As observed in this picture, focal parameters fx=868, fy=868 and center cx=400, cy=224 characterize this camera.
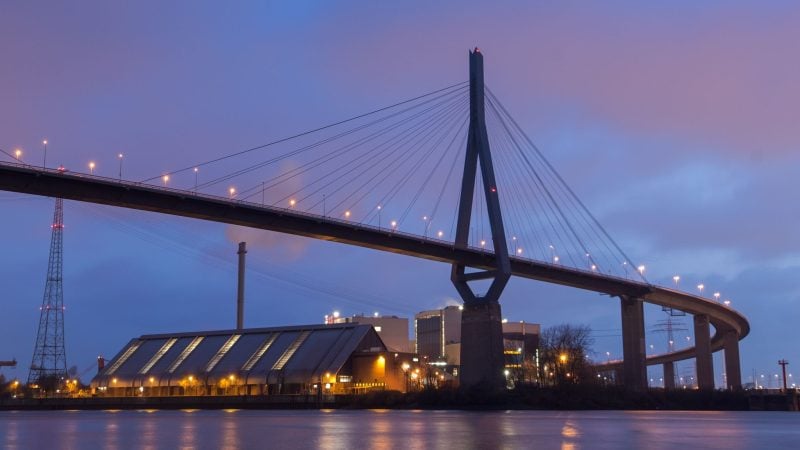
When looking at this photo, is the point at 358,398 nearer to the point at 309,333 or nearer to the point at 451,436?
the point at 309,333

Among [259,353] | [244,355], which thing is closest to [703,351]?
[259,353]

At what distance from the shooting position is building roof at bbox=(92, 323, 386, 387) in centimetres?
11519

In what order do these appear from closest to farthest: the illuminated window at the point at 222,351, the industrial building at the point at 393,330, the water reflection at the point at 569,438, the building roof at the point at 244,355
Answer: the water reflection at the point at 569,438 → the building roof at the point at 244,355 → the illuminated window at the point at 222,351 → the industrial building at the point at 393,330

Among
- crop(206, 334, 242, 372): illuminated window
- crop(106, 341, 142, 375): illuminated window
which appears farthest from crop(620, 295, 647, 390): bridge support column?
crop(106, 341, 142, 375): illuminated window

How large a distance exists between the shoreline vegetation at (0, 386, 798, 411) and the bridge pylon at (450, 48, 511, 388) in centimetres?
253

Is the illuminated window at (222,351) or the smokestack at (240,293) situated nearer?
the illuminated window at (222,351)

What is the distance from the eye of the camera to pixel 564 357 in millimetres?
108562

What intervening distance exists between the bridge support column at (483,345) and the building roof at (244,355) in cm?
2899

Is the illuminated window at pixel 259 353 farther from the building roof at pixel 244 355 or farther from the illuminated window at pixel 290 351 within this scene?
the illuminated window at pixel 290 351

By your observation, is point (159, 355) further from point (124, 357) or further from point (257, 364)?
point (257, 364)

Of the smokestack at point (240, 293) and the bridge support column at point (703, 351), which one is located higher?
the smokestack at point (240, 293)

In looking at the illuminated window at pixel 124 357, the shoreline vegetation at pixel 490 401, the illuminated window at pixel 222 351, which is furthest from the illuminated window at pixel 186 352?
the illuminated window at pixel 124 357

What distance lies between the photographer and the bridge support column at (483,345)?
85.4 meters

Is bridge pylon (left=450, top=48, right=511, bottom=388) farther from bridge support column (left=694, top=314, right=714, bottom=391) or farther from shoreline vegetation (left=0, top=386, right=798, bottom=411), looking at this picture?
bridge support column (left=694, top=314, right=714, bottom=391)
